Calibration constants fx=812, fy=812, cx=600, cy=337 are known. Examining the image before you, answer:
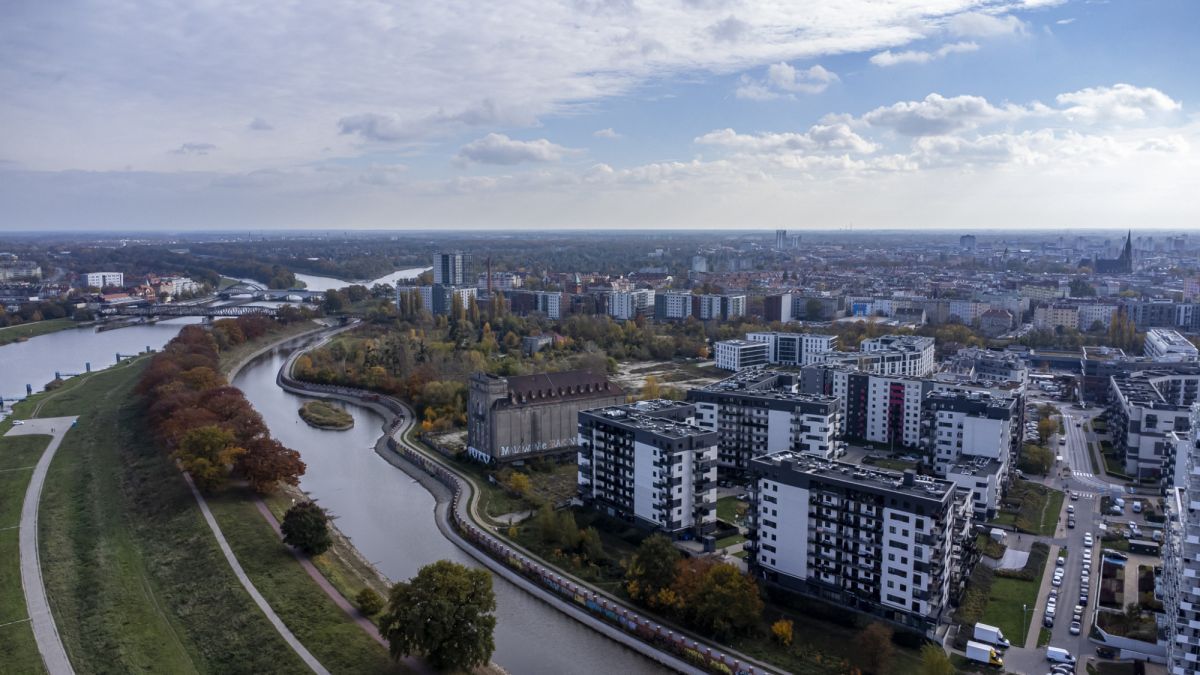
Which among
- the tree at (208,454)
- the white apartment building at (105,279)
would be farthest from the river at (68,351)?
the white apartment building at (105,279)

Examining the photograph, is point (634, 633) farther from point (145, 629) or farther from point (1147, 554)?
point (1147, 554)

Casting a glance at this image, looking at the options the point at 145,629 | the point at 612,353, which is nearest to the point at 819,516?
the point at 145,629

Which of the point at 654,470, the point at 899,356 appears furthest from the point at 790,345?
the point at 654,470

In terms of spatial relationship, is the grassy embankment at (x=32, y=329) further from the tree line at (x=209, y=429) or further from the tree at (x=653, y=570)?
the tree at (x=653, y=570)

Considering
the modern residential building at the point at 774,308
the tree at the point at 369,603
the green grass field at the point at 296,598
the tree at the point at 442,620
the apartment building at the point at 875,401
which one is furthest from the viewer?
the modern residential building at the point at 774,308

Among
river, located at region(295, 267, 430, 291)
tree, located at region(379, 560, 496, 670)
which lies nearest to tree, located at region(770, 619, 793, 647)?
tree, located at region(379, 560, 496, 670)

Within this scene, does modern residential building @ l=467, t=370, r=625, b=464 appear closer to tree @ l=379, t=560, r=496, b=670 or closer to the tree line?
the tree line

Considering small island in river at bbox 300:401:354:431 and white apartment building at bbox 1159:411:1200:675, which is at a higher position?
white apartment building at bbox 1159:411:1200:675
